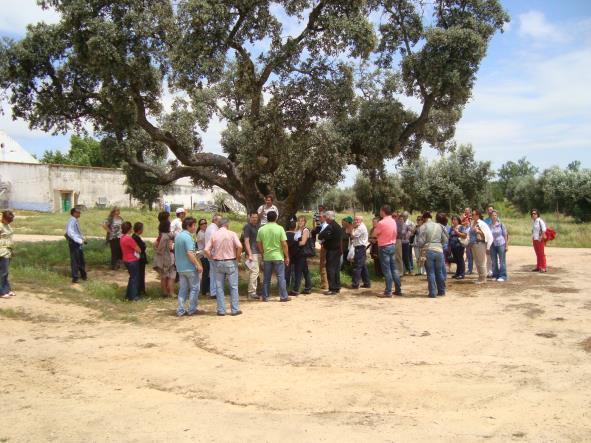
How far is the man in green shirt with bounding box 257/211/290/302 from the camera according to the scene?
10.5 meters

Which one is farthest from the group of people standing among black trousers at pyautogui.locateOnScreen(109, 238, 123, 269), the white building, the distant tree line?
the white building

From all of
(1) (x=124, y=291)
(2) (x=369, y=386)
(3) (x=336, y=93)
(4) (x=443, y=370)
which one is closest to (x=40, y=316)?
(1) (x=124, y=291)

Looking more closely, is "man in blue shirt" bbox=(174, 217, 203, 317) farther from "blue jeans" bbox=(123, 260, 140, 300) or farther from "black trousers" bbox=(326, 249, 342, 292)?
"black trousers" bbox=(326, 249, 342, 292)

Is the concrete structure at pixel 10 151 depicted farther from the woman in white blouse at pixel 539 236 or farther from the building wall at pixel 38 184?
the woman in white blouse at pixel 539 236

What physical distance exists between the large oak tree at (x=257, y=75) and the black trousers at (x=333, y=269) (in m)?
3.31

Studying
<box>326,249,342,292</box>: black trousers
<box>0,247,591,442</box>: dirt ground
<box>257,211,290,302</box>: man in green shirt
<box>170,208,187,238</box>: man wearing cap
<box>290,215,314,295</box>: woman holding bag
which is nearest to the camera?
<box>0,247,591,442</box>: dirt ground

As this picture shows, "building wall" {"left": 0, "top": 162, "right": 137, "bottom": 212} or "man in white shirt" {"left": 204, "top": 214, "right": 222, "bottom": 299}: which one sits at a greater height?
"building wall" {"left": 0, "top": 162, "right": 137, "bottom": 212}

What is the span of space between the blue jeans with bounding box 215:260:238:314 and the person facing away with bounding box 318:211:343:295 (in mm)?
2540

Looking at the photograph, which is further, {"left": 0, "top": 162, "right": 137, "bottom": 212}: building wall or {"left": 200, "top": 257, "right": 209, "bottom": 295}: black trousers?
{"left": 0, "top": 162, "right": 137, "bottom": 212}: building wall

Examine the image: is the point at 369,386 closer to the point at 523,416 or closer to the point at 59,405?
the point at 523,416

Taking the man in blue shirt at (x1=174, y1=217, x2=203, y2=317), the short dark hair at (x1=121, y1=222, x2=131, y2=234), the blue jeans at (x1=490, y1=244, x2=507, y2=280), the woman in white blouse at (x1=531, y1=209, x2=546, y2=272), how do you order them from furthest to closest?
the woman in white blouse at (x1=531, y1=209, x2=546, y2=272) < the blue jeans at (x1=490, y1=244, x2=507, y2=280) < the short dark hair at (x1=121, y1=222, x2=131, y2=234) < the man in blue shirt at (x1=174, y1=217, x2=203, y2=317)

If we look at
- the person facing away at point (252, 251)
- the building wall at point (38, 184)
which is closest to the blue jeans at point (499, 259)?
the person facing away at point (252, 251)

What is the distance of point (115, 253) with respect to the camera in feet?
46.1

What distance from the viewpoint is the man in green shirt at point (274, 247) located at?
34.4ft
